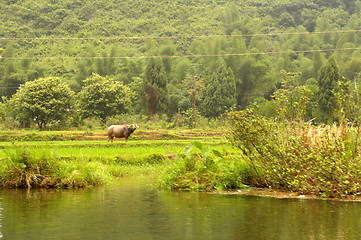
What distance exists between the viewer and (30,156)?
1544 cm

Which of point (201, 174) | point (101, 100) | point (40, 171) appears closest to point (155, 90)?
point (101, 100)

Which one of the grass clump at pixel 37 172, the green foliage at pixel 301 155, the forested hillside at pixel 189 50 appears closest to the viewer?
the green foliage at pixel 301 155

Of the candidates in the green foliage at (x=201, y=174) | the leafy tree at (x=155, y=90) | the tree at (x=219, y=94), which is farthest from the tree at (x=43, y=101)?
the green foliage at (x=201, y=174)

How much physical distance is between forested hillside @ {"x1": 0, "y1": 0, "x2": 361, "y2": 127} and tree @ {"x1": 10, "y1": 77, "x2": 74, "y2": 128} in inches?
239

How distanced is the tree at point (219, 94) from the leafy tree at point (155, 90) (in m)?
6.22

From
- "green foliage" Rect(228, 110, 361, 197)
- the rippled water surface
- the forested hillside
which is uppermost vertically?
the forested hillside

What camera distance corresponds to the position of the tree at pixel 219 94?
71312 millimetres

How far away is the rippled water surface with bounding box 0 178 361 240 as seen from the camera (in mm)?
8875

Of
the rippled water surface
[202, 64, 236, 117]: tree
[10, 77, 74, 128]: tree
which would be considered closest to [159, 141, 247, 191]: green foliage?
the rippled water surface

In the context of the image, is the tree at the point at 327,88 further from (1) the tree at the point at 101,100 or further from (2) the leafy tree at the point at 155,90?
(1) the tree at the point at 101,100

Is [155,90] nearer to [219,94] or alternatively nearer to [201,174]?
[219,94]

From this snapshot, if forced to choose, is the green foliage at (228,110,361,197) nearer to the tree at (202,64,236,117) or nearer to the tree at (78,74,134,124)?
the tree at (78,74,134,124)

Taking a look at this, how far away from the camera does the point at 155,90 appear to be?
227ft

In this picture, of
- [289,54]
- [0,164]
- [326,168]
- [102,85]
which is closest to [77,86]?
[102,85]
